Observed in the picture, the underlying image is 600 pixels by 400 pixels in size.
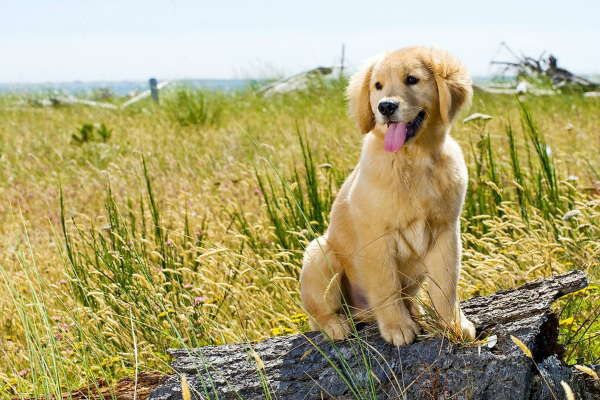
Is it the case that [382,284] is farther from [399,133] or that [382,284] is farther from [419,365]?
[399,133]

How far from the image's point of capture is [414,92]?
2.62 m

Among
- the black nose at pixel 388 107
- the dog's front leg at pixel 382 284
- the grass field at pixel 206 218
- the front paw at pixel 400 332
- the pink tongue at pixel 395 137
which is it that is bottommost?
the grass field at pixel 206 218

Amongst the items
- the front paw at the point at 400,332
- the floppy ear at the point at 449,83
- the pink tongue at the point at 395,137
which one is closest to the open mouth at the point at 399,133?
the pink tongue at the point at 395,137

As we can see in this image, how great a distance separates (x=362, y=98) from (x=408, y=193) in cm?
51

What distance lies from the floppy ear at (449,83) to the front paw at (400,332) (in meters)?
0.81

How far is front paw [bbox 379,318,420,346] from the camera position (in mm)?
2486

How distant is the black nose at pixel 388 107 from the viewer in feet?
8.21

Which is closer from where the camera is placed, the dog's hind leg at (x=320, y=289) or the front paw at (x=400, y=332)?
the front paw at (x=400, y=332)

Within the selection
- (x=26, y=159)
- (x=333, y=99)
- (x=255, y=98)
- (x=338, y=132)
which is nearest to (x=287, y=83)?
(x=255, y=98)

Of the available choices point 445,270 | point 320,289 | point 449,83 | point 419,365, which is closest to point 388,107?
point 449,83

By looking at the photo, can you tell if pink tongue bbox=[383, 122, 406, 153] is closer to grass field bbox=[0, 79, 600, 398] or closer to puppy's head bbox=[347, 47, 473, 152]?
puppy's head bbox=[347, 47, 473, 152]

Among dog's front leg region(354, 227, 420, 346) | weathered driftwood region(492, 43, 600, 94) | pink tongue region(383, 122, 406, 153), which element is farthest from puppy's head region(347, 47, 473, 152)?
weathered driftwood region(492, 43, 600, 94)

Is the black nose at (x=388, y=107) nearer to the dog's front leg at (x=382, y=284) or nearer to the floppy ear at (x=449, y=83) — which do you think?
the floppy ear at (x=449, y=83)

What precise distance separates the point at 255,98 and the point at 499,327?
10150 millimetres
